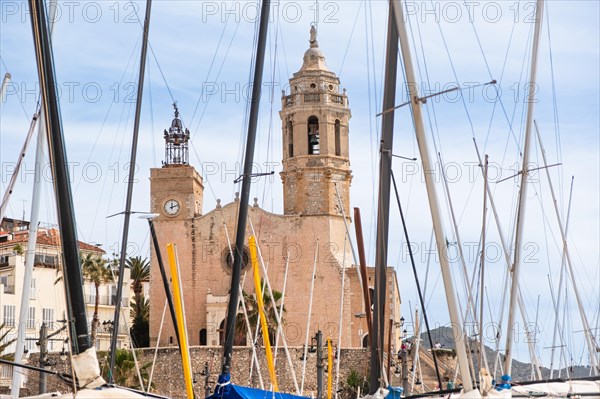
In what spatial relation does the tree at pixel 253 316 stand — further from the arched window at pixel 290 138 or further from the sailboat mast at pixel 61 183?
the sailboat mast at pixel 61 183

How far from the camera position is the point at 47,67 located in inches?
715


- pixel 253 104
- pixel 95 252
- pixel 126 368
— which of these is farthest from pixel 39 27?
pixel 95 252

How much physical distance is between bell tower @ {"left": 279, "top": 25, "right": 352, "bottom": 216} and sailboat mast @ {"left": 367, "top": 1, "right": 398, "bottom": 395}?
157 feet

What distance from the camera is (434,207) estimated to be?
714 inches

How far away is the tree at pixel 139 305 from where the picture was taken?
7312 centimetres

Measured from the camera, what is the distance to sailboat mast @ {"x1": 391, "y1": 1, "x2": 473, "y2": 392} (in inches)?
701

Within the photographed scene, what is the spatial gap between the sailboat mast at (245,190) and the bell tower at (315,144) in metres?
45.5

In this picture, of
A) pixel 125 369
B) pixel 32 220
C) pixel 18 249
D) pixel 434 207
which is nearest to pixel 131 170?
pixel 32 220

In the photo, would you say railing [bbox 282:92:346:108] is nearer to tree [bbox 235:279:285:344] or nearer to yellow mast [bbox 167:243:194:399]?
tree [bbox 235:279:285:344]

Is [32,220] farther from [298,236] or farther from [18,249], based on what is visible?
[298,236]

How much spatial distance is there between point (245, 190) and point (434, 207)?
418 centimetres

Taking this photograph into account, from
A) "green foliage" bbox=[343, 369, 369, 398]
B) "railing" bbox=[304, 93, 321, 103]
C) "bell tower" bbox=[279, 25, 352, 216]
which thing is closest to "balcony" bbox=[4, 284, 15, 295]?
"bell tower" bbox=[279, 25, 352, 216]

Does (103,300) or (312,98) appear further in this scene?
(103,300)

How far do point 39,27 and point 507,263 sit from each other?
16.2 meters
